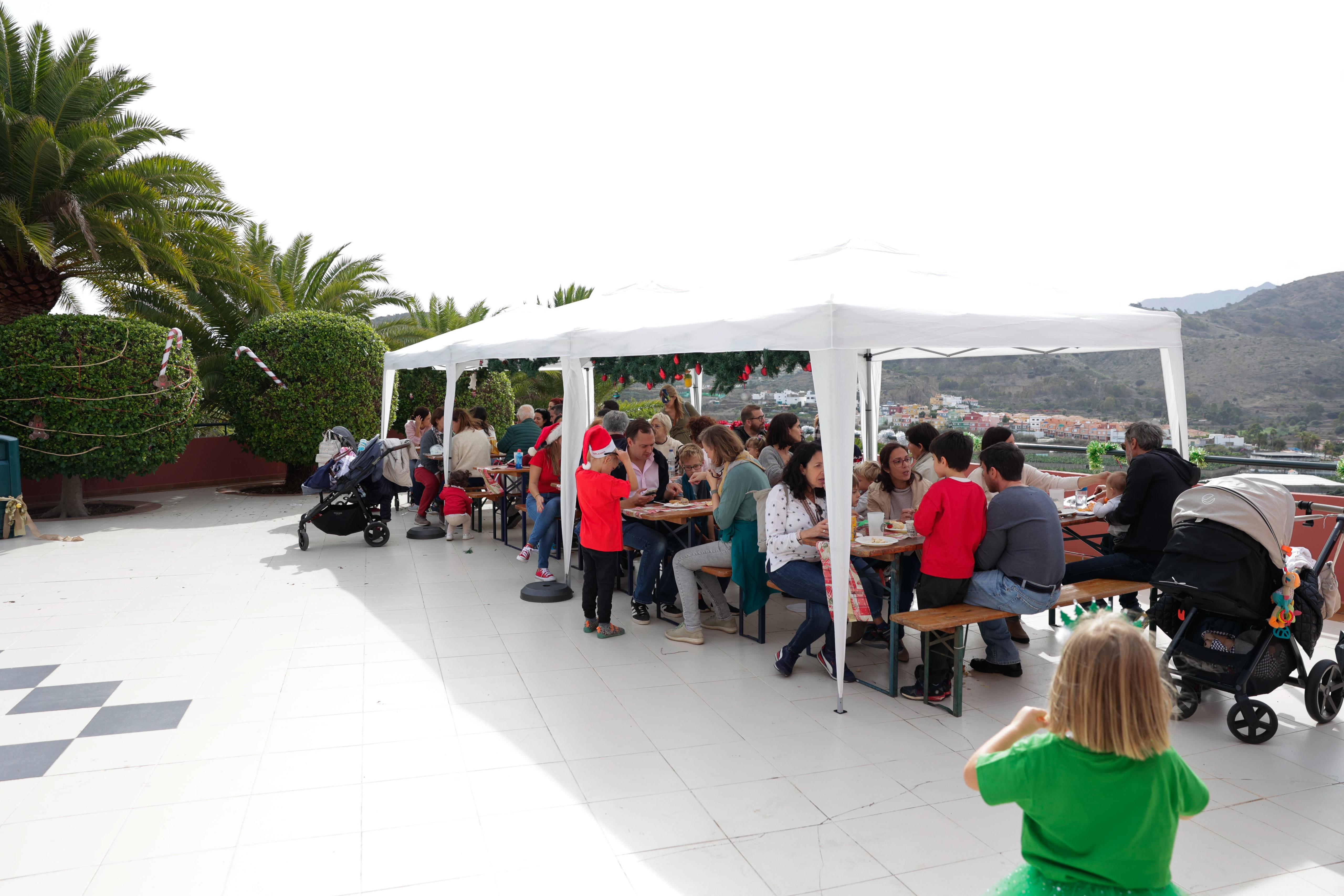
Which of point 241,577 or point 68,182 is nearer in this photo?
point 241,577

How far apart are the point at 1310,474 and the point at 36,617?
10171 millimetres

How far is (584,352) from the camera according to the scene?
6.41m

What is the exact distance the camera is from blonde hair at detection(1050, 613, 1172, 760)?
63.4 inches

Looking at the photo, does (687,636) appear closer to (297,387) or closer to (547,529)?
(547,529)

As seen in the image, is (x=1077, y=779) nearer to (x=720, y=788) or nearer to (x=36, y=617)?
(x=720, y=788)

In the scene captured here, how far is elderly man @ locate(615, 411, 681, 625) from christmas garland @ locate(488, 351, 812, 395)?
61 cm

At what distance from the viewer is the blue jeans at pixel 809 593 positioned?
4.93m

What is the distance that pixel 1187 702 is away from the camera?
441cm

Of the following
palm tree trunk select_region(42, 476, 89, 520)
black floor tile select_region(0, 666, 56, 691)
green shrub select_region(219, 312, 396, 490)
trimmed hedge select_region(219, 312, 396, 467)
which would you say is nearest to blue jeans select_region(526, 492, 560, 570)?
black floor tile select_region(0, 666, 56, 691)

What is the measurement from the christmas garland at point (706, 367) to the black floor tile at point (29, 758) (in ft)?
13.4

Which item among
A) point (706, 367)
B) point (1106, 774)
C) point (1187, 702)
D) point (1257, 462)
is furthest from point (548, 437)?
point (1106, 774)

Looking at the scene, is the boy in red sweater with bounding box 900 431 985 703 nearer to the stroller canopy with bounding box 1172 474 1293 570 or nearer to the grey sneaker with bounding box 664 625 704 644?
the stroller canopy with bounding box 1172 474 1293 570

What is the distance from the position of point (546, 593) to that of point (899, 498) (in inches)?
116

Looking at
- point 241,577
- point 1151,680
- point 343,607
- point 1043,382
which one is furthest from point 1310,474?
point 241,577
